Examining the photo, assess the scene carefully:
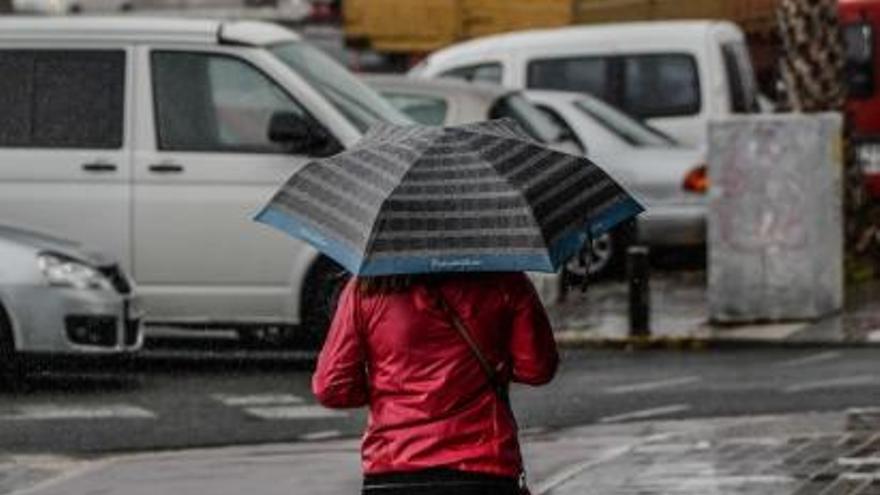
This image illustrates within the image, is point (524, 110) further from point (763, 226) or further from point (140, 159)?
point (140, 159)

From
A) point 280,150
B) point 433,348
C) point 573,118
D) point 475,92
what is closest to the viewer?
point 433,348

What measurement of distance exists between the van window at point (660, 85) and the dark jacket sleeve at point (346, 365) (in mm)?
18953

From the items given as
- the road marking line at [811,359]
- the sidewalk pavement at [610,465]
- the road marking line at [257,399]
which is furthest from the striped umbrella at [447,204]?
the road marking line at [811,359]

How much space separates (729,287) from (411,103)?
3394 mm

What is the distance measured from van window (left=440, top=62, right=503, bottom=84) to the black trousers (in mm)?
19451

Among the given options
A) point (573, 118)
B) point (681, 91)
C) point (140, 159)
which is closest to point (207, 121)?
point (140, 159)

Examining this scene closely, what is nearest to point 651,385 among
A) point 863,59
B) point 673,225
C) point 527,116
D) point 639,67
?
point 527,116

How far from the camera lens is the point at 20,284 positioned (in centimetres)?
1600

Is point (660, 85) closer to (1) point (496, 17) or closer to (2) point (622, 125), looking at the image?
(2) point (622, 125)

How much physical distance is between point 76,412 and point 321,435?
5.00 feet

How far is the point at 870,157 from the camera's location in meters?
28.2

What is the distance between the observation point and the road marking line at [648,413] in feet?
48.6

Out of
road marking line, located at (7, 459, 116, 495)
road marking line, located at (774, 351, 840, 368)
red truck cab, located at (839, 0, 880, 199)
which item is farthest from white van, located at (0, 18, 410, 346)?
red truck cab, located at (839, 0, 880, 199)

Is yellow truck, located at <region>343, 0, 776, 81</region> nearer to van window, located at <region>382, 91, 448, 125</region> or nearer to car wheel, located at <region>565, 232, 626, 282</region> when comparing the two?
car wheel, located at <region>565, 232, 626, 282</region>
